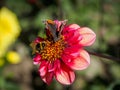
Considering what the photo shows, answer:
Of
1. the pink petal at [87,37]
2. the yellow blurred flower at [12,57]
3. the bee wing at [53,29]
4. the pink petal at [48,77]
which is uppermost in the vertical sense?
the bee wing at [53,29]

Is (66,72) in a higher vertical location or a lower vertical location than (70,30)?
lower

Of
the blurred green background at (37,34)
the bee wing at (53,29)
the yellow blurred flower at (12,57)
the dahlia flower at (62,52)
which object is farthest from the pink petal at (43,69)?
the yellow blurred flower at (12,57)

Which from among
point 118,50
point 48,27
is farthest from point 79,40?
point 118,50

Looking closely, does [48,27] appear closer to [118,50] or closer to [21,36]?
[118,50]

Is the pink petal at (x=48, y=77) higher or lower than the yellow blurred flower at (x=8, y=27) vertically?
lower

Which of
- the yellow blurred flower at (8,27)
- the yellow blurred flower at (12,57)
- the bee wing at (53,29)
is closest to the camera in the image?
the bee wing at (53,29)

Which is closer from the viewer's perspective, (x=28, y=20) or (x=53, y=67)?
(x=53, y=67)

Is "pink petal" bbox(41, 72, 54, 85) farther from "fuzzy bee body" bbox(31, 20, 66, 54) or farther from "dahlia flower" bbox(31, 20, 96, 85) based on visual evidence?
"fuzzy bee body" bbox(31, 20, 66, 54)

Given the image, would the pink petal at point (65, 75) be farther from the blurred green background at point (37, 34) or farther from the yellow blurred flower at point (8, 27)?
the yellow blurred flower at point (8, 27)
